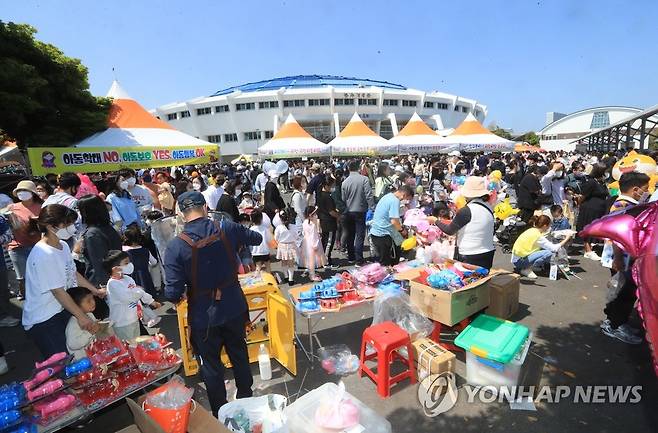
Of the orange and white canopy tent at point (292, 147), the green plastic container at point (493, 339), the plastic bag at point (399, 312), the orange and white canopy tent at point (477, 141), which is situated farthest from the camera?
the orange and white canopy tent at point (477, 141)

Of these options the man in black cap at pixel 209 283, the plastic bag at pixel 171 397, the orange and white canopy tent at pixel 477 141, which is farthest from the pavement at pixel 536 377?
the orange and white canopy tent at pixel 477 141

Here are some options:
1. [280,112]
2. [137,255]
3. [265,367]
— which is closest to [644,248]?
[265,367]

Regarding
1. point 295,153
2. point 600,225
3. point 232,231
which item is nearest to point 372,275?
point 232,231

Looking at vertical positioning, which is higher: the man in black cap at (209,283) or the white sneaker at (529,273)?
the man in black cap at (209,283)

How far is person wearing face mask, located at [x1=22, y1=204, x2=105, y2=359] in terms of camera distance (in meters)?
2.76

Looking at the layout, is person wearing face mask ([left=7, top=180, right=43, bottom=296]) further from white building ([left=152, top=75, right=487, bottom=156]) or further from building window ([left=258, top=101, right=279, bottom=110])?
building window ([left=258, top=101, right=279, bottom=110])

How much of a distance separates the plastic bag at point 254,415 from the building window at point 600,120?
267 feet

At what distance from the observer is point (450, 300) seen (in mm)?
3314

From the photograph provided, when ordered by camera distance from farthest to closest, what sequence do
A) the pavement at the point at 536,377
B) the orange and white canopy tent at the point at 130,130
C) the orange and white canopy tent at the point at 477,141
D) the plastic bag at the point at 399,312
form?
1. the orange and white canopy tent at the point at 477,141
2. the orange and white canopy tent at the point at 130,130
3. the plastic bag at the point at 399,312
4. the pavement at the point at 536,377

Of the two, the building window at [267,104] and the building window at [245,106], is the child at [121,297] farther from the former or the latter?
the building window at [245,106]

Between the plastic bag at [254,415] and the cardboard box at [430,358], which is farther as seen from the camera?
the cardboard box at [430,358]

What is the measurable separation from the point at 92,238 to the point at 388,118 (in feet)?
171

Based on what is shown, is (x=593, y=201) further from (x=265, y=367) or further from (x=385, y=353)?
(x=265, y=367)

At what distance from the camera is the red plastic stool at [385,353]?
3.06 m
